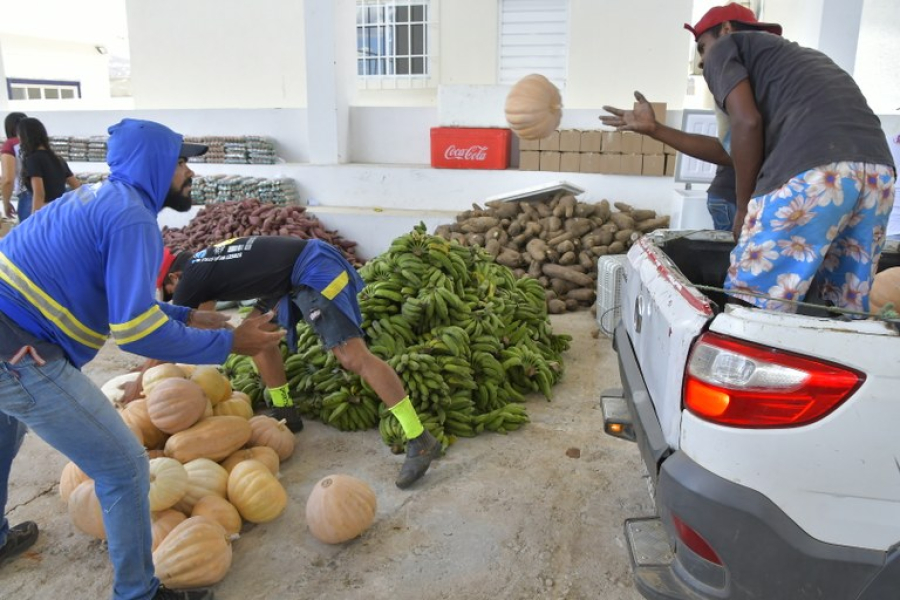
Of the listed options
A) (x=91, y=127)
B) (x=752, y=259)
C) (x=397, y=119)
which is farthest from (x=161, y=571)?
(x=91, y=127)

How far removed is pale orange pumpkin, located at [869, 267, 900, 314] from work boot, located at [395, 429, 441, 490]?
2328 millimetres

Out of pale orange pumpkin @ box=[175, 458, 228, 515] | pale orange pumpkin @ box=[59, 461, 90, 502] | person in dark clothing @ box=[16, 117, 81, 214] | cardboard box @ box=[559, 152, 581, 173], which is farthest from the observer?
cardboard box @ box=[559, 152, 581, 173]

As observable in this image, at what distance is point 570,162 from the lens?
8859 millimetres

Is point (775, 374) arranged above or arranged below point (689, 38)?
below

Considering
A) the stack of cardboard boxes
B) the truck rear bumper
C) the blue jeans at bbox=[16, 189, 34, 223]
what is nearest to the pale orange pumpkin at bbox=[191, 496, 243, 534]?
the truck rear bumper

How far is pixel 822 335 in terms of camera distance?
5.86ft

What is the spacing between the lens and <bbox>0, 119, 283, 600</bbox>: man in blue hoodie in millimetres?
2342

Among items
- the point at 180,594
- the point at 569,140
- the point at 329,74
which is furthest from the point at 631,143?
the point at 180,594

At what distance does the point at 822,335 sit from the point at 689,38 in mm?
10110

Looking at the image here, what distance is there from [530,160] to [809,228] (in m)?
6.69

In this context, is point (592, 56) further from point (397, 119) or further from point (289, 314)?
point (289, 314)

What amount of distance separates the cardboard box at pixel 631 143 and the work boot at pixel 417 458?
5828mm

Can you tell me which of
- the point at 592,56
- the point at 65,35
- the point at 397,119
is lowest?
Result: the point at 397,119

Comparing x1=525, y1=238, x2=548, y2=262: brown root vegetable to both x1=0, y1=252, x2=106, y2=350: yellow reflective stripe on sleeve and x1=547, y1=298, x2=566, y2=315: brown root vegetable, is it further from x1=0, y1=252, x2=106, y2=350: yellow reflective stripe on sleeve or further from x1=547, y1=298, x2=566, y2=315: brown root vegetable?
x1=0, y1=252, x2=106, y2=350: yellow reflective stripe on sleeve
